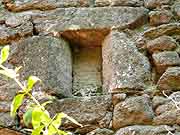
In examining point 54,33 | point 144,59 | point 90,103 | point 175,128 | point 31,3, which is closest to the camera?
point 175,128

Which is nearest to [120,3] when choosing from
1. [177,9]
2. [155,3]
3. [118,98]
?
[155,3]

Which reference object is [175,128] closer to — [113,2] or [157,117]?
[157,117]

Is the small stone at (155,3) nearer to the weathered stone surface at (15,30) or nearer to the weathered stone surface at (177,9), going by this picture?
the weathered stone surface at (177,9)

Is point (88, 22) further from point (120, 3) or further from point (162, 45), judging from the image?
point (162, 45)

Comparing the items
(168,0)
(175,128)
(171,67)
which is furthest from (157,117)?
(168,0)

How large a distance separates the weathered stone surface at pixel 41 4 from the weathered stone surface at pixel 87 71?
0.89 ft

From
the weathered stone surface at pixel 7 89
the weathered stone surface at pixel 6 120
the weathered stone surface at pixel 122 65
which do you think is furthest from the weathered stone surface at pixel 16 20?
the weathered stone surface at pixel 6 120

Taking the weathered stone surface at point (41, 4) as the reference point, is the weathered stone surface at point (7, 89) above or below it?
below

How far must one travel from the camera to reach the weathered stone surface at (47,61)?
215 cm

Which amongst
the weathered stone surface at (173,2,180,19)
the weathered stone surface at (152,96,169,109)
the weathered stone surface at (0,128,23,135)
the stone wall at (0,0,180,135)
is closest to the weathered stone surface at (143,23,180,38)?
the stone wall at (0,0,180,135)

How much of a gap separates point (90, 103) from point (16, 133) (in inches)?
14.4

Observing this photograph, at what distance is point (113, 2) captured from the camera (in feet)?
8.15

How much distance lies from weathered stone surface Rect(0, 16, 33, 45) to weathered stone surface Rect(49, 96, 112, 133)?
51cm

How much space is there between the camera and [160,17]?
235 cm
